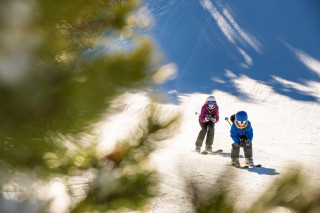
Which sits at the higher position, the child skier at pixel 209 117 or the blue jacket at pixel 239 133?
the child skier at pixel 209 117

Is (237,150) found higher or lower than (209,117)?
lower

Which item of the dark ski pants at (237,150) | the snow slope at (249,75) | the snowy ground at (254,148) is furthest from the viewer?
the snow slope at (249,75)

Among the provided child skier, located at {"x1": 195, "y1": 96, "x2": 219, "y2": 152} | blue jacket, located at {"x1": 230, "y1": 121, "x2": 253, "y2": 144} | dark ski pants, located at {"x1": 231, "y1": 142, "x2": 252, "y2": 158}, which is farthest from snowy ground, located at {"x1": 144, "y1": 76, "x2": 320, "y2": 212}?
blue jacket, located at {"x1": 230, "y1": 121, "x2": 253, "y2": 144}

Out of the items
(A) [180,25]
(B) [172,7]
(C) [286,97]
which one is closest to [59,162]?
(C) [286,97]

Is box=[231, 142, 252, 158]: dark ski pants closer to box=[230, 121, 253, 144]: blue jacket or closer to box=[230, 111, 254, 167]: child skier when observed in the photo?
box=[230, 111, 254, 167]: child skier

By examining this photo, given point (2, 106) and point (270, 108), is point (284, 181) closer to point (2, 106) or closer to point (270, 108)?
point (2, 106)

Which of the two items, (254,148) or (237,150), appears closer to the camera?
(237,150)

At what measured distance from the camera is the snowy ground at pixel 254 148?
4.62 ft

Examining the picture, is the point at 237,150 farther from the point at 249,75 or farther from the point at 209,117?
the point at 249,75

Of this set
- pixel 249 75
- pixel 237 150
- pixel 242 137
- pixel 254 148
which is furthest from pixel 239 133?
pixel 249 75

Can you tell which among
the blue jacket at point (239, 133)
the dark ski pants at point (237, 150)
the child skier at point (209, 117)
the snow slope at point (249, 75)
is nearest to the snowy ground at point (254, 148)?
the snow slope at point (249, 75)

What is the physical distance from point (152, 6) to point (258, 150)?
24.6 meters

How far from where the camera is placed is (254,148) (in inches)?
385

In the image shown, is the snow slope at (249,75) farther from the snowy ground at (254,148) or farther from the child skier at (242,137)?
the child skier at (242,137)
